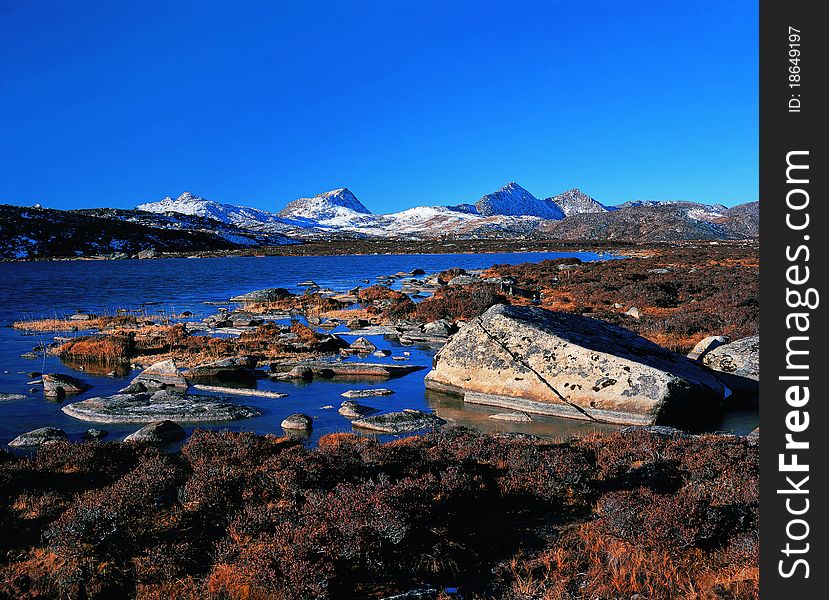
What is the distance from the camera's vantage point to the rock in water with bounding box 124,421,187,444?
41.5ft

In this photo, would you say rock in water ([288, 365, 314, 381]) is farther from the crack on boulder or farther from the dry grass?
the dry grass

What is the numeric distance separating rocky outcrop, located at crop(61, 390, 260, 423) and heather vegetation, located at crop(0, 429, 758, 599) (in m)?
4.06

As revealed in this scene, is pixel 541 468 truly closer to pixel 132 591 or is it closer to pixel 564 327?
pixel 132 591

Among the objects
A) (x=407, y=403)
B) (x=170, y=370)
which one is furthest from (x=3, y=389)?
(x=407, y=403)

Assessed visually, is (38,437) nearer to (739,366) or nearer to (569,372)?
(569,372)

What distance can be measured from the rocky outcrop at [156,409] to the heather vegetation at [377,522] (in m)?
4.06

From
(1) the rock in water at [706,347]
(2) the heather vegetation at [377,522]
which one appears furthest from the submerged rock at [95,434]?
(1) the rock in water at [706,347]

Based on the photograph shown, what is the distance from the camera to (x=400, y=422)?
13961 millimetres

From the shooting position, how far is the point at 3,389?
60.6ft

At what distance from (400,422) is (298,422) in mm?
2565

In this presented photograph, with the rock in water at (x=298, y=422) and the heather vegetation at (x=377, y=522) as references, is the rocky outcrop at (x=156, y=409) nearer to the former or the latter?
the rock in water at (x=298, y=422)

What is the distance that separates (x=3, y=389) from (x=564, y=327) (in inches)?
716

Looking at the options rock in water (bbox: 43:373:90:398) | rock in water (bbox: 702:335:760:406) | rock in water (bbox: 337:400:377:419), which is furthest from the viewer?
rock in water (bbox: 43:373:90:398)

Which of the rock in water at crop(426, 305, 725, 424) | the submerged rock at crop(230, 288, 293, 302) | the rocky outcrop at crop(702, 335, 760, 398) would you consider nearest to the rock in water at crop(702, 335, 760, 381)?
the rocky outcrop at crop(702, 335, 760, 398)
